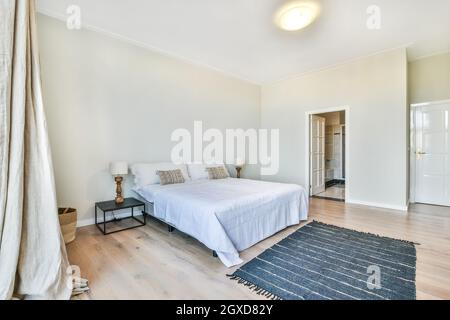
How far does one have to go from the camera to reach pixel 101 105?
3.20 meters

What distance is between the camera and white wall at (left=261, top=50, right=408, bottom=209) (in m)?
3.77

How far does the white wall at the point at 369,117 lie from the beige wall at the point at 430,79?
35.1 inches

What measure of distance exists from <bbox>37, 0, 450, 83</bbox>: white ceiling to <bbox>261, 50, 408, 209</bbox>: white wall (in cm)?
34

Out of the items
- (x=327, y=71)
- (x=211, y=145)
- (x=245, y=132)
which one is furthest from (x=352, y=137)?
(x=211, y=145)

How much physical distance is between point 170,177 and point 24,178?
1.95 m

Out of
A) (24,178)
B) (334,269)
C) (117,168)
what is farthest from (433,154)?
(24,178)

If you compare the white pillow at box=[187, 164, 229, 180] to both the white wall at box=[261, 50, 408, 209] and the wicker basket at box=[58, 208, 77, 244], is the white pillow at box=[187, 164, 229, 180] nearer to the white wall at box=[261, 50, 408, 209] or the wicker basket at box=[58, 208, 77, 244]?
the wicker basket at box=[58, 208, 77, 244]

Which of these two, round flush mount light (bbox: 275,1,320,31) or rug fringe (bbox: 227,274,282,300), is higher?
round flush mount light (bbox: 275,1,320,31)

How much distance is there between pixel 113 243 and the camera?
2.53m

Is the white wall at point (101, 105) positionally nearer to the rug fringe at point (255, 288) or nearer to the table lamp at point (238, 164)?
the table lamp at point (238, 164)

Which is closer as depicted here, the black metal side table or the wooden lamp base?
the black metal side table

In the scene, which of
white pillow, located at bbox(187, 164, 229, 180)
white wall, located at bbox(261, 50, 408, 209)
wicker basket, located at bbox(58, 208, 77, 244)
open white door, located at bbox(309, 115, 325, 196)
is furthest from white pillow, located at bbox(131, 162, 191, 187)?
open white door, located at bbox(309, 115, 325, 196)

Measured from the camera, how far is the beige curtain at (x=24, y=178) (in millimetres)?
1441

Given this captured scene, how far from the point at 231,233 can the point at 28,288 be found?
5.19 feet
